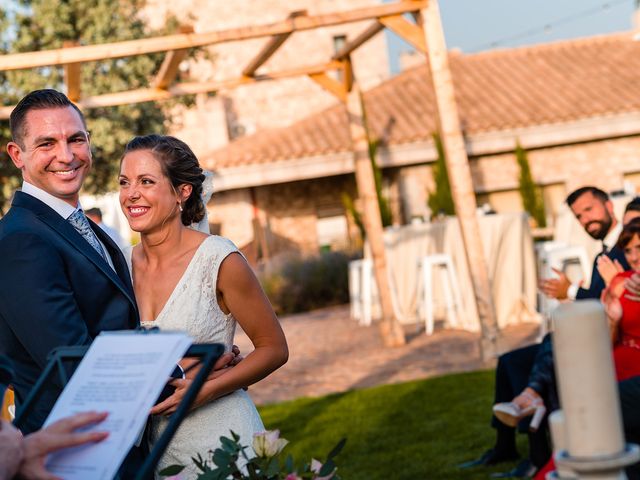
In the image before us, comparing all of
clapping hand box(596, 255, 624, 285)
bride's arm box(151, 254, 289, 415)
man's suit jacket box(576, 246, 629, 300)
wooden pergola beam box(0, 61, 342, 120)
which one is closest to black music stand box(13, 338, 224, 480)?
bride's arm box(151, 254, 289, 415)

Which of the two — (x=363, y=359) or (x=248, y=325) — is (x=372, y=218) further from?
(x=248, y=325)

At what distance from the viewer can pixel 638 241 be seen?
5.63m

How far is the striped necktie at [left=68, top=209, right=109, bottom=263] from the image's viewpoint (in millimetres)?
3289

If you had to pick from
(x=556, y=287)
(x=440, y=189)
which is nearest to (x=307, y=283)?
(x=440, y=189)

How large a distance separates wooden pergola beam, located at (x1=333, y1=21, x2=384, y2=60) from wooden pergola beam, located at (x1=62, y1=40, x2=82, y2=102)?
2.90 meters

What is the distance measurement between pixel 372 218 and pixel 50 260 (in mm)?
9966

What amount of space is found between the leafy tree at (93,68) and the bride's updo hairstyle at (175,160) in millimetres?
15516

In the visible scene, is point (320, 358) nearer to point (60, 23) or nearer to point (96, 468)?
point (60, 23)

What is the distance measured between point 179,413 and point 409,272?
1409 centimetres

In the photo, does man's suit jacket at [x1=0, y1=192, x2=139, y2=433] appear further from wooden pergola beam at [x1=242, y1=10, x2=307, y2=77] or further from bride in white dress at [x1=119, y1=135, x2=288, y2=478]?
wooden pergola beam at [x1=242, y1=10, x2=307, y2=77]

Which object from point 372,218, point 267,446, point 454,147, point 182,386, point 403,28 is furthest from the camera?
point 372,218

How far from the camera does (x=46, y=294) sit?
295 centimetres

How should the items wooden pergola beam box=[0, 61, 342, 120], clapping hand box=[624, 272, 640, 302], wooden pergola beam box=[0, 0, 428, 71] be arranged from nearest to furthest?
clapping hand box=[624, 272, 640, 302] → wooden pergola beam box=[0, 0, 428, 71] → wooden pergola beam box=[0, 61, 342, 120]

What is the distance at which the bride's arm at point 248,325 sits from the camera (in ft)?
10.6
